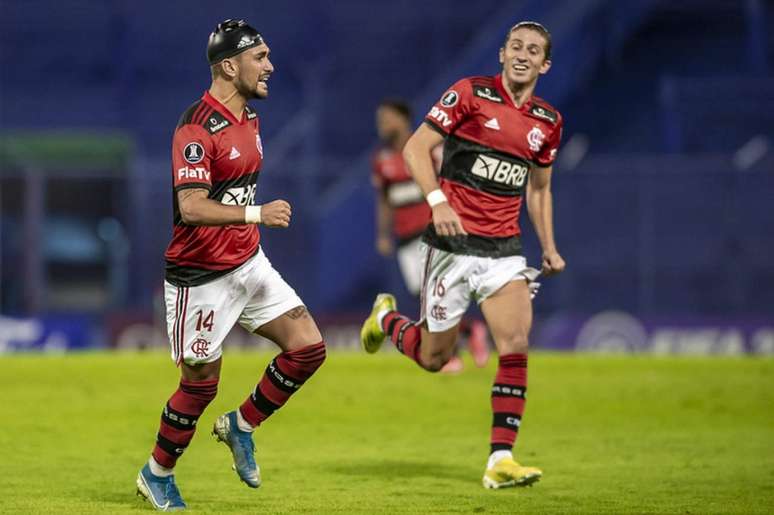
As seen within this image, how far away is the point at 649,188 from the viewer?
21.4 metres

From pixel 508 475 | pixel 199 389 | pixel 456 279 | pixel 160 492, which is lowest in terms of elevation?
pixel 160 492

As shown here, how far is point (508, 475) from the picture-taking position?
809cm

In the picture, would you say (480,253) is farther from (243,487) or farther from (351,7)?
(351,7)

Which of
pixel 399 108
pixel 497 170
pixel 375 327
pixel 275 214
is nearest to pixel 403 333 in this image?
pixel 375 327

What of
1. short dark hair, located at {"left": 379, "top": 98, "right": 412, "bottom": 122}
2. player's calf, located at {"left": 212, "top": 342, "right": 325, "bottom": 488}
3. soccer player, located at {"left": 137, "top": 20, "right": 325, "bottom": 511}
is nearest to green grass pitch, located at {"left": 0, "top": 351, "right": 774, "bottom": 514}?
player's calf, located at {"left": 212, "top": 342, "right": 325, "bottom": 488}

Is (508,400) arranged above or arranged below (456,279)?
below

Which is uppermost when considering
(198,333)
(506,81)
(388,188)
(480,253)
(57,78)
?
(57,78)

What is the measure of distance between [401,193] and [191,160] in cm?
822

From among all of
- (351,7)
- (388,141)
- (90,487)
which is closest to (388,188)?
(388,141)

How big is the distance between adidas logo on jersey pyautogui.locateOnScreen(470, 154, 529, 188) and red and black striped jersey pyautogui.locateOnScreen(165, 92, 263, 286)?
1.73 meters

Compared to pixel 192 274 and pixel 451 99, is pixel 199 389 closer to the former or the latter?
pixel 192 274

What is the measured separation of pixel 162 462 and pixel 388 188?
8.15 meters

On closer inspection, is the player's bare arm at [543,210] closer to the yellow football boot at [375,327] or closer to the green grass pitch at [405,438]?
the green grass pitch at [405,438]

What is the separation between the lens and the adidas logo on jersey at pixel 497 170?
887 centimetres
